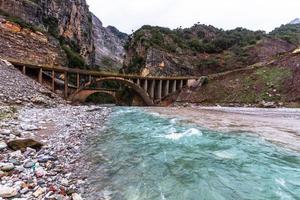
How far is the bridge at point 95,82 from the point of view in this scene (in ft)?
157

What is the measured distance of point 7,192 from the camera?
6203 mm

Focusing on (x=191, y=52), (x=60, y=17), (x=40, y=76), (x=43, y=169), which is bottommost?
(x=43, y=169)

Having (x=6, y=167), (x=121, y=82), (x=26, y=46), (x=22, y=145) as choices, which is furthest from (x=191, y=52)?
(x=6, y=167)

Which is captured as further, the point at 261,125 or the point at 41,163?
the point at 261,125

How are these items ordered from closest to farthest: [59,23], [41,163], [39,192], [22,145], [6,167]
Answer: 1. [39,192]
2. [6,167]
3. [41,163]
4. [22,145]
5. [59,23]

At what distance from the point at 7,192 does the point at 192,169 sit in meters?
5.27

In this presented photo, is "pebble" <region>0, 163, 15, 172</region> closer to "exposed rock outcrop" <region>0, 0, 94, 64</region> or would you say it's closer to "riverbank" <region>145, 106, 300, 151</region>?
"riverbank" <region>145, 106, 300, 151</region>

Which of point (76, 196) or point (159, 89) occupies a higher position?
point (159, 89)

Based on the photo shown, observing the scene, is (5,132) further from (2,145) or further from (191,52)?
(191,52)

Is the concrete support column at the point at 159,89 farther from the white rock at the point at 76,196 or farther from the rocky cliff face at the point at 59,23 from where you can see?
the white rock at the point at 76,196

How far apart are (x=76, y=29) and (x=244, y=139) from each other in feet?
332

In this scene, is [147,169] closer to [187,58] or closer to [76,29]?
[187,58]

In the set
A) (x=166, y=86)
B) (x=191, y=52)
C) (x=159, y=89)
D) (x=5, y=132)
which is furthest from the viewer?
(x=191, y=52)

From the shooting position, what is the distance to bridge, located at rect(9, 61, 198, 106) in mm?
48000
